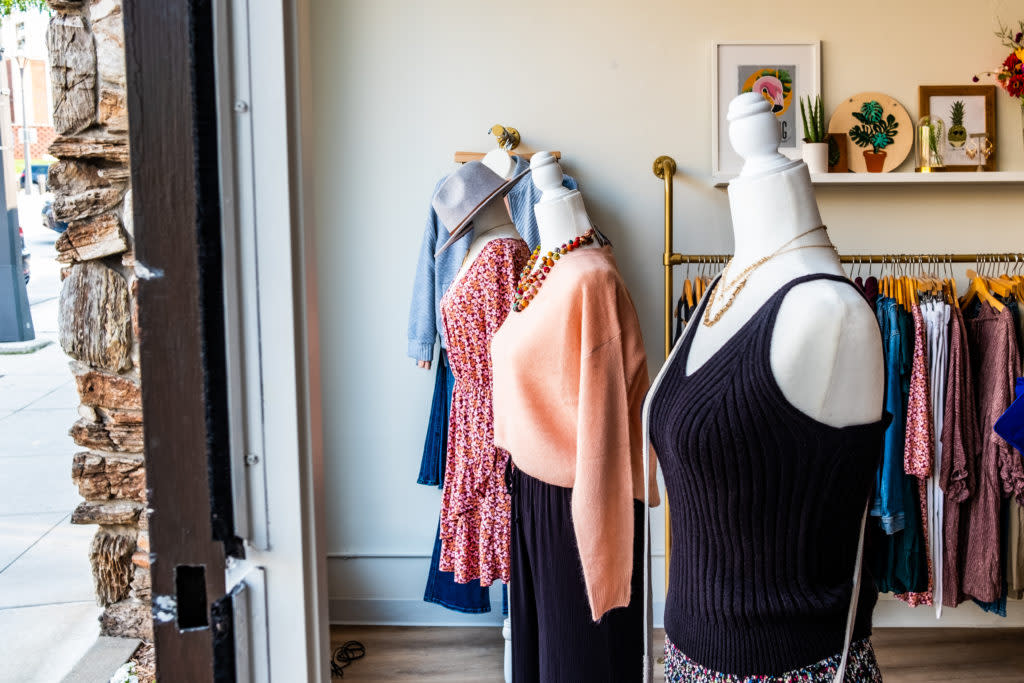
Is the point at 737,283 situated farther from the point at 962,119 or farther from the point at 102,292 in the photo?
the point at 962,119

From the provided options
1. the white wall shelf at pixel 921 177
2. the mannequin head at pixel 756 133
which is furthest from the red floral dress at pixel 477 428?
the white wall shelf at pixel 921 177

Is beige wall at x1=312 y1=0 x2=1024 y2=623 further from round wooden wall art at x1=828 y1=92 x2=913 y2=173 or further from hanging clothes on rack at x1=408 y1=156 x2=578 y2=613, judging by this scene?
hanging clothes on rack at x1=408 y1=156 x2=578 y2=613

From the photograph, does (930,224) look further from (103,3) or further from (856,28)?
(103,3)

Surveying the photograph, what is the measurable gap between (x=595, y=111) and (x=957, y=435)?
1.53m

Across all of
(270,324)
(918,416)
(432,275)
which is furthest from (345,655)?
(270,324)

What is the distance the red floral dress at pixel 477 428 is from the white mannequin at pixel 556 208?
34cm

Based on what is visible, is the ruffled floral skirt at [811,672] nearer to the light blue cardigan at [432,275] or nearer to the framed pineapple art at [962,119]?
the light blue cardigan at [432,275]

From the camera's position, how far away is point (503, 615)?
120 inches

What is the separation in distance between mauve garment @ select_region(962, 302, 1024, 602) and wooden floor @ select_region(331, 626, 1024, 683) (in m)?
0.32

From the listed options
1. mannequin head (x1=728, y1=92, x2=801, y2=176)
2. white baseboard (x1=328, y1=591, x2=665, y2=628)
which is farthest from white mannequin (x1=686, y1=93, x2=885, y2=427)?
white baseboard (x1=328, y1=591, x2=665, y2=628)

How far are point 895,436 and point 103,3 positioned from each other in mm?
2320

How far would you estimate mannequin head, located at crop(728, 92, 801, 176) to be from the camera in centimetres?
119

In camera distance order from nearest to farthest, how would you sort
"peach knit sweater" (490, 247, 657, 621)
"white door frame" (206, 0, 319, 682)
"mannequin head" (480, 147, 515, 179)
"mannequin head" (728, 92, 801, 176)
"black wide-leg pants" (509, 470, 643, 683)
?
"white door frame" (206, 0, 319, 682) < "mannequin head" (728, 92, 801, 176) < "peach knit sweater" (490, 247, 657, 621) < "black wide-leg pants" (509, 470, 643, 683) < "mannequin head" (480, 147, 515, 179)

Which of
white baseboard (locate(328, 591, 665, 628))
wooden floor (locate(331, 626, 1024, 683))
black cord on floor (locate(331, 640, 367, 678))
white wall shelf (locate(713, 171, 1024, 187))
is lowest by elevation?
wooden floor (locate(331, 626, 1024, 683))
